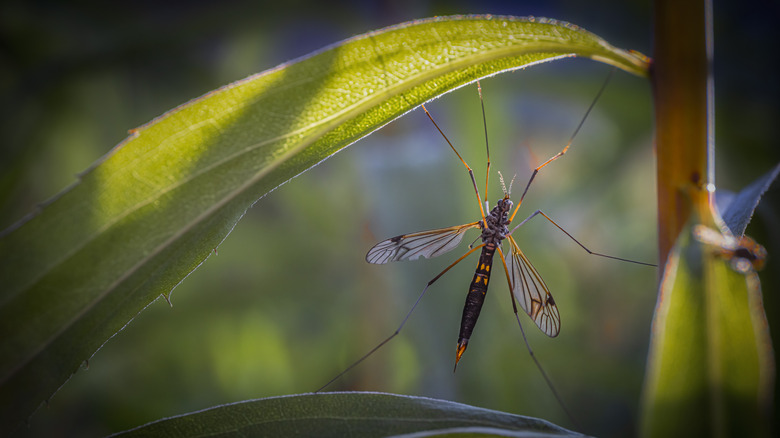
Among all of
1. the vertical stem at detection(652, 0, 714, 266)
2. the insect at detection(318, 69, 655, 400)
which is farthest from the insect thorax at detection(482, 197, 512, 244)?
the vertical stem at detection(652, 0, 714, 266)

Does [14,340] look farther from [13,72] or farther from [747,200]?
[13,72]

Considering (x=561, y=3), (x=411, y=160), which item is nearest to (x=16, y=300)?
(x=411, y=160)

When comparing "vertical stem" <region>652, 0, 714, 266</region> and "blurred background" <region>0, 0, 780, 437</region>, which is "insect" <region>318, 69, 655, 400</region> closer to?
"vertical stem" <region>652, 0, 714, 266</region>

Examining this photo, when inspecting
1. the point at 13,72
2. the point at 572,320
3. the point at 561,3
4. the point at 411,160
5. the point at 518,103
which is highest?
the point at 13,72

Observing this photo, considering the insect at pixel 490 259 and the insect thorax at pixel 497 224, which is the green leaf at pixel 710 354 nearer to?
the insect at pixel 490 259

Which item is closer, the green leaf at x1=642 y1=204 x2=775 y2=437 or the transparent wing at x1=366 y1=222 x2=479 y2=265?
the green leaf at x1=642 y1=204 x2=775 y2=437

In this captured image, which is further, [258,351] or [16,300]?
[258,351]
